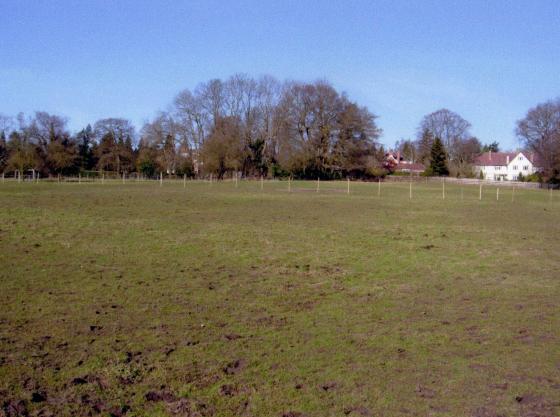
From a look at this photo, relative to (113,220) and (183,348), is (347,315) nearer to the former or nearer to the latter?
(183,348)

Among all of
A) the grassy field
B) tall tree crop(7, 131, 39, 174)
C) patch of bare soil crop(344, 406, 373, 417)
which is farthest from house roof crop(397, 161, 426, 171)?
patch of bare soil crop(344, 406, 373, 417)

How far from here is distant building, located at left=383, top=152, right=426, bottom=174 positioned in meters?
110

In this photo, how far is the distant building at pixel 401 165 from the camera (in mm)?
110456

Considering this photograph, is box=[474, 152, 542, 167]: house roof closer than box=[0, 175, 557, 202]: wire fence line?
No

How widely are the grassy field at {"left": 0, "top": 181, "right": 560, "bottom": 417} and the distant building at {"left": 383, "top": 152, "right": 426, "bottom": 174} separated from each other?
298 ft

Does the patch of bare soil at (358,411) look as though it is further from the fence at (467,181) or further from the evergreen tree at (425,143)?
the evergreen tree at (425,143)

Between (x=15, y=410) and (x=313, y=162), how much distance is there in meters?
84.2

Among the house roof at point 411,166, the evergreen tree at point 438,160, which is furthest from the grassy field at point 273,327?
the house roof at point 411,166

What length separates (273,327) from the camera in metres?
7.27

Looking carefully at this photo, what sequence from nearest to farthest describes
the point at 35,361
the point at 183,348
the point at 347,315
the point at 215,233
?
the point at 35,361 < the point at 183,348 < the point at 347,315 < the point at 215,233

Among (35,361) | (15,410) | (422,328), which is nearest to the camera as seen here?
(15,410)

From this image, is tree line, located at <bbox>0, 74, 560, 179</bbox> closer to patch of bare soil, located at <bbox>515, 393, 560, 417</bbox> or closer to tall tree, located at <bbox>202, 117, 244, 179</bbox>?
tall tree, located at <bbox>202, 117, 244, 179</bbox>

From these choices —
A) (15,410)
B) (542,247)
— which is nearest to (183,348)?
(15,410)

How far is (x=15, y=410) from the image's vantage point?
4660 millimetres
